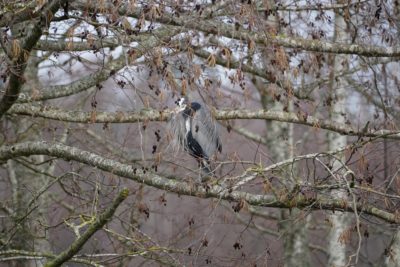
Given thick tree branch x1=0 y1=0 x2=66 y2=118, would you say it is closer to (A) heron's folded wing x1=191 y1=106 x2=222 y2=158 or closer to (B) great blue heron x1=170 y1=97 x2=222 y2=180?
(B) great blue heron x1=170 y1=97 x2=222 y2=180

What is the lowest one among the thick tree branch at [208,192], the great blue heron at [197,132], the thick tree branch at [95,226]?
the thick tree branch at [95,226]

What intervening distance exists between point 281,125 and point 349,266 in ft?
21.7

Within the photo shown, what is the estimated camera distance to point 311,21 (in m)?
6.54

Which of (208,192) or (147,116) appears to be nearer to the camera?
(208,192)

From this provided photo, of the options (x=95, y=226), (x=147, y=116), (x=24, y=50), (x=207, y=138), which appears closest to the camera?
(x=24, y=50)

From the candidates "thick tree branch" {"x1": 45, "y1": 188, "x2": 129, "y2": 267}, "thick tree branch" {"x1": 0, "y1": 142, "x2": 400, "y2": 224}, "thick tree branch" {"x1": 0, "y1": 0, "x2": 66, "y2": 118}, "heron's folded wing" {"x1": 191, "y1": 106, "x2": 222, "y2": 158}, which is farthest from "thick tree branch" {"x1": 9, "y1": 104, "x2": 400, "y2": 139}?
"thick tree branch" {"x1": 45, "y1": 188, "x2": 129, "y2": 267}

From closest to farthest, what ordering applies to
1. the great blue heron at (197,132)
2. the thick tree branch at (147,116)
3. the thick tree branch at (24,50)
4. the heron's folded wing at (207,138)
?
the thick tree branch at (24,50)
the great blue heron at (197,132)
the thick tree branch at (147,116)
the heron's folded wing at (207,138)

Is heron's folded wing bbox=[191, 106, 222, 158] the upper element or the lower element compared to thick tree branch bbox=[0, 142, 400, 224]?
upper

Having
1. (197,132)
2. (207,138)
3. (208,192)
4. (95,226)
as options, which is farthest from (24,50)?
(207,138)

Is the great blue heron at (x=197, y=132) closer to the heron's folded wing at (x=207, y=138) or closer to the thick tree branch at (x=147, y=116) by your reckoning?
the heron's folded wing at (x=207, y=138)

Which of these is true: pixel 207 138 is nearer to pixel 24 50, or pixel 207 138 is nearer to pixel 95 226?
pixel 95 226

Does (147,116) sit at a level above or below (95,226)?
above

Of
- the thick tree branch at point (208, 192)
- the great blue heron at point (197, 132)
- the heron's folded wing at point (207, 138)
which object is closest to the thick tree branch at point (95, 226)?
the thick tree branch at point (208, 192)

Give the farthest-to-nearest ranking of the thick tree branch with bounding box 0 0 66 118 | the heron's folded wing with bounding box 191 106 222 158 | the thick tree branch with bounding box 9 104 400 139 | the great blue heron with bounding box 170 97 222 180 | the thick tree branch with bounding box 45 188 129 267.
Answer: the heron's folded wing with bounding box 191 106 222 158 → the thick tree branch with bounding box 9 104 400 139 → the great blue heron with bounding box 170 97 222 180 → the thick tree branch with bounding box 45 188 129 267 → the thick tree branch with bounding box 0 0 66 118
